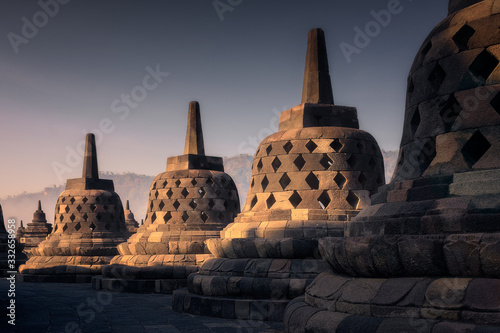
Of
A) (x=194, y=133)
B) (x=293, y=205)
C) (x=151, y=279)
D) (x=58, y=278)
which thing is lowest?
(x=58, y=278)

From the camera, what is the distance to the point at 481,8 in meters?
4.91

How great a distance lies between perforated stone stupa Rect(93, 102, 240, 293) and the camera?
13078 mm

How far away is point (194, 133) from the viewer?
15.4 metres

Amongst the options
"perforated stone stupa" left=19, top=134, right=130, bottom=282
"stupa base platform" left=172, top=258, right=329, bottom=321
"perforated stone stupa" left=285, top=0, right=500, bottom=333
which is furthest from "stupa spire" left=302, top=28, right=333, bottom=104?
"perforated stone stupa" left=19, top=134, right=130, bottom=282

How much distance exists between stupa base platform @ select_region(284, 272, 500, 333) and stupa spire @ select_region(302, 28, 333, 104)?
17.9 ft

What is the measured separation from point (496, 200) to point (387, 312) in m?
1.24

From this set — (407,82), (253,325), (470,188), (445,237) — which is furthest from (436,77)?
(253,325)

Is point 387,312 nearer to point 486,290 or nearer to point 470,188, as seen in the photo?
point 486,290

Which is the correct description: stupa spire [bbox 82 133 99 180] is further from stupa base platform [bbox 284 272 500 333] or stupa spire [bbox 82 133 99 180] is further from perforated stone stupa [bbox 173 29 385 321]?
stupa base platform [bbox 284 272 500 333]

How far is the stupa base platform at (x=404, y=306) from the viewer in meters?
3.74

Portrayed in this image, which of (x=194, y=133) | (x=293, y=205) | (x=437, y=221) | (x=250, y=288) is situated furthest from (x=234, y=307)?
(x=194, y=133)

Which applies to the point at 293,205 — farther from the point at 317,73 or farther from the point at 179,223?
the point at 179,223

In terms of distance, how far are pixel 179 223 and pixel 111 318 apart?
20.1 ft

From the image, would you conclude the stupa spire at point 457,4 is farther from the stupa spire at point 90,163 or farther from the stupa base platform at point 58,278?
the stupa spire at point 90,163
